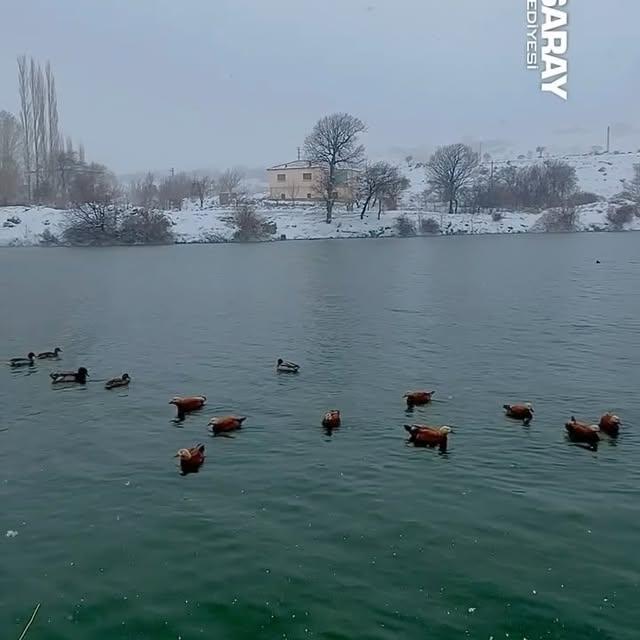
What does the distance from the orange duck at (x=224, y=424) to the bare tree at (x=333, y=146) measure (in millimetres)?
98156

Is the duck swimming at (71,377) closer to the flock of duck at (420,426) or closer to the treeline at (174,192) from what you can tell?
the flock of duck at (420,426)

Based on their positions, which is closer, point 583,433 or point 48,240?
point 583,433

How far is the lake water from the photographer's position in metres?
9.28

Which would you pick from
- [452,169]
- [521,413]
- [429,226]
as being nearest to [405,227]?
[429,226]

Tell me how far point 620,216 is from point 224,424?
400 feet

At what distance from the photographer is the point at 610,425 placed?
15.7 m

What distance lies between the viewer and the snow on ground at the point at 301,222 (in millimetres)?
98125

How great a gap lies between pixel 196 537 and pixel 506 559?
4.92 metres

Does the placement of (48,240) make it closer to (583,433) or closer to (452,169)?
(452,169)

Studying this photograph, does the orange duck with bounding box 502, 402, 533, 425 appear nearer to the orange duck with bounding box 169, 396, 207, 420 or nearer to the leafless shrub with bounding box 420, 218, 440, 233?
the orange duck with bounding box 169, 396, 207, 420

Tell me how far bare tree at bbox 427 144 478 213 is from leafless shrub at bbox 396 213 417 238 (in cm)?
2362

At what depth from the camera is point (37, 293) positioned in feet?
148

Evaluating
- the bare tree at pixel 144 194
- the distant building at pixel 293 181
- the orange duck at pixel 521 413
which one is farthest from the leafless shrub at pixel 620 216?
the orange duck at pixel 521 413

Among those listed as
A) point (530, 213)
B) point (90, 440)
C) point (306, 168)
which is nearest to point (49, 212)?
point (306, 168)
